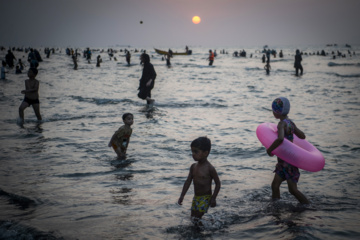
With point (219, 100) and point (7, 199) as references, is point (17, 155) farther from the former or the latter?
point (219, 100)

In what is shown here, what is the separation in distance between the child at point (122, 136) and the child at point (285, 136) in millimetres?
2665

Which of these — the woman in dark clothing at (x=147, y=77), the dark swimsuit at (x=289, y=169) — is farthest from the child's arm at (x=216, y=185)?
the woman in dark clothing at (x=147, y=77)

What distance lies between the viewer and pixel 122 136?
5695 mm

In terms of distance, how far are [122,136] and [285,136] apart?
2.95 m

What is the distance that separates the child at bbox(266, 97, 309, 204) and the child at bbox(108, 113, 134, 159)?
8.74 feet

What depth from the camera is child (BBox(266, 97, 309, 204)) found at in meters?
3.80

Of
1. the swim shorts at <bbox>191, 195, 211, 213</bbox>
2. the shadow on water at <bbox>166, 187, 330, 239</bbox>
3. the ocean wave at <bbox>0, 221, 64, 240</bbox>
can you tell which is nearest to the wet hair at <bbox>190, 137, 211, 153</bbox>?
the swim shorts at <bbox>191, 195, 211, 213</bbox>

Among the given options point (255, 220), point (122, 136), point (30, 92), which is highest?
point (30, 92)

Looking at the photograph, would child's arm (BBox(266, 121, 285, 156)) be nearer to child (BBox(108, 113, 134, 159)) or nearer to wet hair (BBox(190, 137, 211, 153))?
wet hair (BBox(190, 137, 211, 153))

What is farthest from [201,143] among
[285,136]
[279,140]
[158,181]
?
[158,181]

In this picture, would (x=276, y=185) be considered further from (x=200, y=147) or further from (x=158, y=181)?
(x=158, y=181)

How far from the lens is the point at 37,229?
133 inches

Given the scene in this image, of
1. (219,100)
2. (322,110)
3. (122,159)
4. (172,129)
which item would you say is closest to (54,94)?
(219,100)

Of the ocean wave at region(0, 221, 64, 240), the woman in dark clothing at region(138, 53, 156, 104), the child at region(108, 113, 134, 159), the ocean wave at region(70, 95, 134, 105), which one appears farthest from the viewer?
the ocean wave at region(70, 95, 134, 105)
